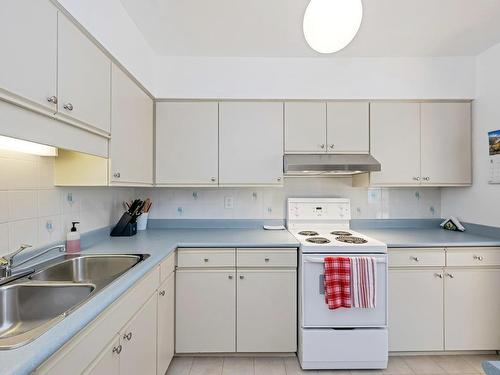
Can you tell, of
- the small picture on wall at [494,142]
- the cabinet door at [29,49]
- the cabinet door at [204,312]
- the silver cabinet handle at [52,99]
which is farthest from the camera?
the small picture on wall at [494,142]

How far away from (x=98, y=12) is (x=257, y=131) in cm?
133

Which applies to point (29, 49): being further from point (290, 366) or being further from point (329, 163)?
point (290, 366)

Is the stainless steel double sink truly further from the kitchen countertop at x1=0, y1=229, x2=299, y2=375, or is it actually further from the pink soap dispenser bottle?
the pink soap dispenser bottle

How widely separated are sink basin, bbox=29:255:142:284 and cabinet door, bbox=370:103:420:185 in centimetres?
202

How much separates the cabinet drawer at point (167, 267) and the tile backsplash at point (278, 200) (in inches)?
29.3

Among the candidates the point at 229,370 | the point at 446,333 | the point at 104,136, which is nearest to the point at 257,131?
the point at 104,136

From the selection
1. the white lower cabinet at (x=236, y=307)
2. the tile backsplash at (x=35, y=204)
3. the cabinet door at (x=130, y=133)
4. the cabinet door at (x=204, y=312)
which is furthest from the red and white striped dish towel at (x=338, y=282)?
the tile backsplash at (x=35, y=204)

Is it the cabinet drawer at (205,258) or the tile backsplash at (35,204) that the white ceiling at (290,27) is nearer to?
the tile backsplash at (35,204)

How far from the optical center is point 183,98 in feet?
7.73

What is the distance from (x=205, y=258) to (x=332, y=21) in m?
1.67

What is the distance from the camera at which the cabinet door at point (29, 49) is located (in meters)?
0.89

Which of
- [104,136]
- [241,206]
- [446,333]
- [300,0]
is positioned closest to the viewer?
[104,136]

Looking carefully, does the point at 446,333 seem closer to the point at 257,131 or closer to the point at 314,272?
the point at 314,272

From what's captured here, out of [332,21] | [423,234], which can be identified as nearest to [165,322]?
[332,21]
